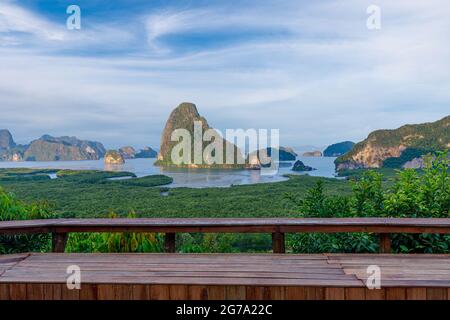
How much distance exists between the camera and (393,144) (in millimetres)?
16875

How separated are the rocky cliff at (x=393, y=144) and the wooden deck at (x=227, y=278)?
11812 mm

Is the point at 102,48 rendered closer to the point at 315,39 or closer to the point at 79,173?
the point at 315,39

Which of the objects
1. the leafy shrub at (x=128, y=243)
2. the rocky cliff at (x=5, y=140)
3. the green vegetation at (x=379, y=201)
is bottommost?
the leafy shrub at (x=128, y=243)

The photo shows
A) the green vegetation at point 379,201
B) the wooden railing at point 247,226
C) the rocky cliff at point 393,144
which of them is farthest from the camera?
the rocky cliff at point 393,144

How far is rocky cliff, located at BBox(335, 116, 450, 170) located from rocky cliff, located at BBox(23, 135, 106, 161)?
24.6 metres

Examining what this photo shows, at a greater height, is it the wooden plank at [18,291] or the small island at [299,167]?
the wooden plank at [18,291]

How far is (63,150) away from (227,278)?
4045 centimetres

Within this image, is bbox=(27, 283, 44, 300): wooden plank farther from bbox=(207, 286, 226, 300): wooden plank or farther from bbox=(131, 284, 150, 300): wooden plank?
bbox=(207, 286, 226, 300): wooden plank

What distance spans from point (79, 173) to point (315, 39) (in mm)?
19360

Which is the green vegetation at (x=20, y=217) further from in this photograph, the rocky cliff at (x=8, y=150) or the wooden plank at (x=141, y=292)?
the rocky cliff at (x=8, y=150)

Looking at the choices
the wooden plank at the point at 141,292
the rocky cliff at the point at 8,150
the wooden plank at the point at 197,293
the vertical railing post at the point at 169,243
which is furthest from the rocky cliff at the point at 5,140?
the wooden plank at the point at 197,293

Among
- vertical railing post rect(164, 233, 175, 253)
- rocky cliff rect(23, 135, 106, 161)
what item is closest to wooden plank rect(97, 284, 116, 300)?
vertical railing post rect(164, 233, 175, 253)

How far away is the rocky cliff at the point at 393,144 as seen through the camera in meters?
14.2

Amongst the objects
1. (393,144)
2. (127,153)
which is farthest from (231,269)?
(127,153)
